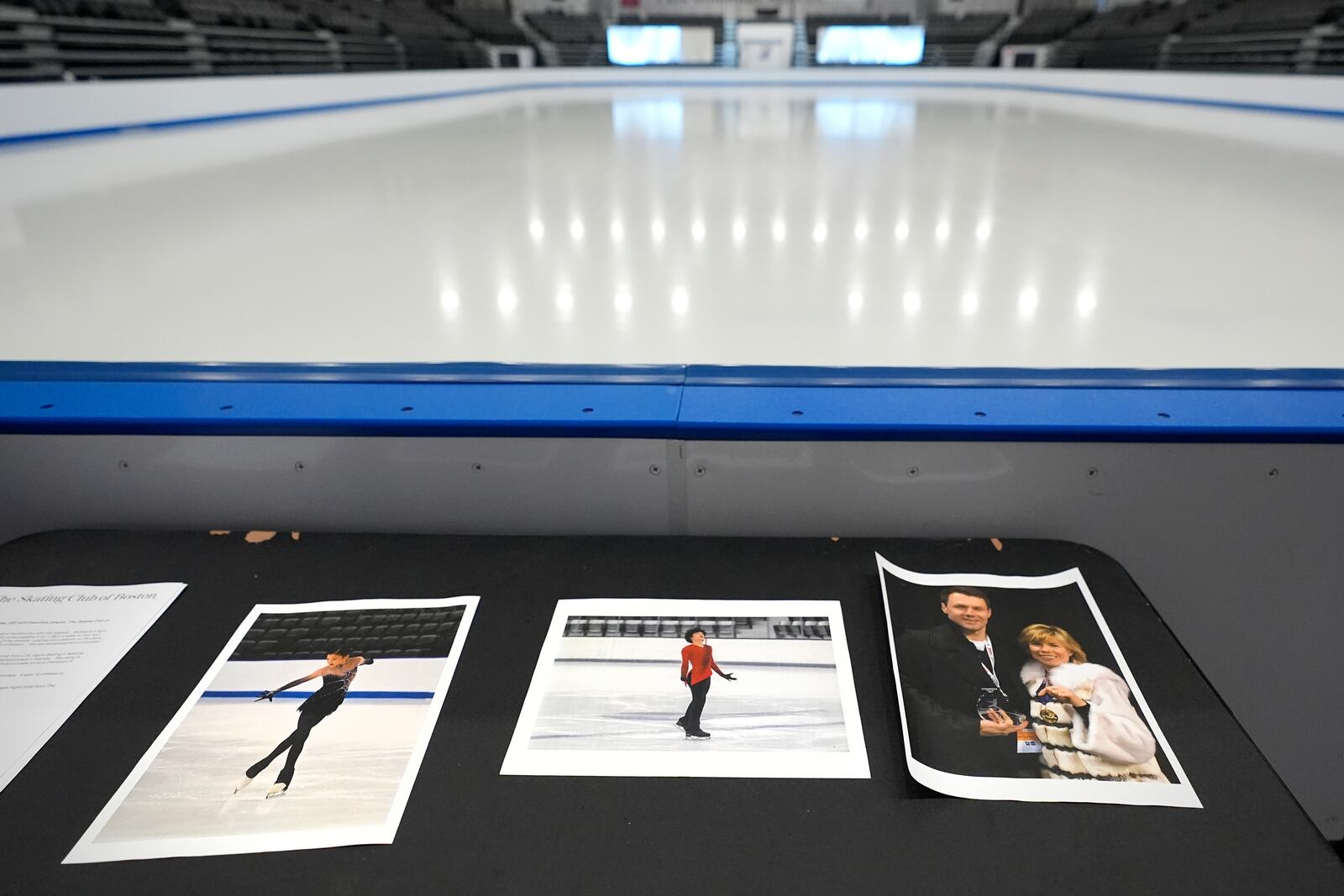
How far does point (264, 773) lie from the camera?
454mm

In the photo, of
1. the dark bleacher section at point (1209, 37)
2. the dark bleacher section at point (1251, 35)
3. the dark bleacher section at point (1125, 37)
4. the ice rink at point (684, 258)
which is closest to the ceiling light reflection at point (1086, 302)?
the ice rink at point (684, 258)

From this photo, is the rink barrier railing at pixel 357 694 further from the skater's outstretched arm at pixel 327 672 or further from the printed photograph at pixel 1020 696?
the printed photograph at pixel 1020 696

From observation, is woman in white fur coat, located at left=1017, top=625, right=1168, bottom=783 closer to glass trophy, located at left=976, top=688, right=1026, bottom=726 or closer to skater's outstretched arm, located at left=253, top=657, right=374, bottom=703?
glass trophy, located at left=976, top=688, right=1026, bottom=726

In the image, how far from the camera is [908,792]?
44 centimetres

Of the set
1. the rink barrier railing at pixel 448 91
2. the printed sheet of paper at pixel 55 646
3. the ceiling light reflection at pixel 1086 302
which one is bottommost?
the printed sheet of paper at pixel 55 646

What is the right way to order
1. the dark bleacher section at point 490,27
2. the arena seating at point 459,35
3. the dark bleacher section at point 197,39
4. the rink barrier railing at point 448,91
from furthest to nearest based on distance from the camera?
the dark bleacher section at point 490,27 < the arena seating at point 459,35 < the dark bleacher section at point 197,39 < the rink barrier railing at point 448,91

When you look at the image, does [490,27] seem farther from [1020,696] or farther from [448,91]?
[1020,696]

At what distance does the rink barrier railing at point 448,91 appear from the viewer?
10.7 feet

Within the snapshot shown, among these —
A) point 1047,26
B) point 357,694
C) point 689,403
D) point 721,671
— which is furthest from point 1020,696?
point 1047,26

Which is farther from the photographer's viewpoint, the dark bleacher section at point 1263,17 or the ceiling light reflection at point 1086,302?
the dark bleacher section at point 1263,17

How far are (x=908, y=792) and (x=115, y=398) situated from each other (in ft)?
2.31

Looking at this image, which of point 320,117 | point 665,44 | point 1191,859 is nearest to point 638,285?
point 1191,859

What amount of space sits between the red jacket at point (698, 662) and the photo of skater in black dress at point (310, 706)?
224mm

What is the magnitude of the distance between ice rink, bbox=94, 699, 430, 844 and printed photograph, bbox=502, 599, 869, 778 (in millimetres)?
79
